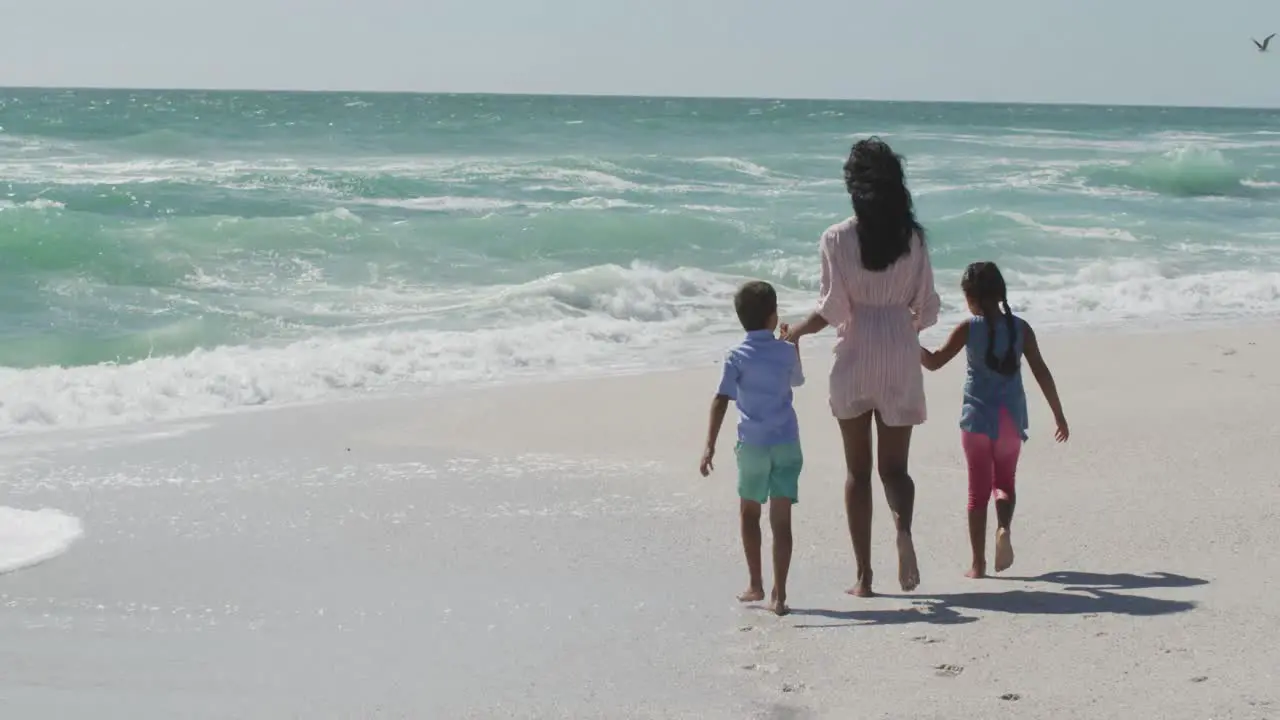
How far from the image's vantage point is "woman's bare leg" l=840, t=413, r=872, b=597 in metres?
5.08

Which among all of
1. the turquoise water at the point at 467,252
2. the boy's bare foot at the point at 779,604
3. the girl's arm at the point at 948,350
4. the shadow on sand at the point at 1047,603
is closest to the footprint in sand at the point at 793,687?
the shadow on sand at the point at 1047,603

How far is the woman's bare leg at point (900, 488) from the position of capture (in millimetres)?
5055

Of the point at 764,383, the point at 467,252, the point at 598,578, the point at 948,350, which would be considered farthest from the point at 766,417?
the point at 467,252

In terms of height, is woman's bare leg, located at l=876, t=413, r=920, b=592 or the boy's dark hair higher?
the boy's dark hair

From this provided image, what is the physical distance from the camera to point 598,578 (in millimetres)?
5348

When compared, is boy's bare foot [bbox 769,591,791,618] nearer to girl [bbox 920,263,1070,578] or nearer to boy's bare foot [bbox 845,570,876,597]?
boy's bare foot [bbox 845,570,876,597]

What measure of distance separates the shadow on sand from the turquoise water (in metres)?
5.41

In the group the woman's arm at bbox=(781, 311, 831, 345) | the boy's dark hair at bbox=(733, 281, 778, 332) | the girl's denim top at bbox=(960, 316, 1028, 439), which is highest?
the boy's dark hair at bbox=(733, 281, 778, 332)

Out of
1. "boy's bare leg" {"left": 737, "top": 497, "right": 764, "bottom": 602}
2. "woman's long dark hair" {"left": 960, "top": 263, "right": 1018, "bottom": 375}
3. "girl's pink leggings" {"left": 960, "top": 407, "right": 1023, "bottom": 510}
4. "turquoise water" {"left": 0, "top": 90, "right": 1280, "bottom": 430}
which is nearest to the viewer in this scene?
"boy's bare leg" {"left": 737, "top": 497, "right": 764, "bottom": 602}

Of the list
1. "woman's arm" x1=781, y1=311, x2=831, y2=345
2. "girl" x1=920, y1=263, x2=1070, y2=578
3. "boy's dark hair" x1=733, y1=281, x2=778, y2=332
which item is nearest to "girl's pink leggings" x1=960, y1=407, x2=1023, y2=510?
"girl" x1=920, y1=263, x2=1070, y2=578

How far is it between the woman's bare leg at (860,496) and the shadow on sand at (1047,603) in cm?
12

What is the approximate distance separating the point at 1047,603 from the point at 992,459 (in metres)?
0.66

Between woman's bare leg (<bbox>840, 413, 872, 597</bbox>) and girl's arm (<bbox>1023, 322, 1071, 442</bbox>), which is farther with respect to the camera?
girl's arm (<bbox>1023, 322, 1071, 442</bbox>)

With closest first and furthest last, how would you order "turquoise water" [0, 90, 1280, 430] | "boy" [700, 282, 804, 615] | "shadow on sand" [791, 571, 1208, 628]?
"shadow on sand" [791, 571, 1208, 628]
"boy" [700, 282, 804, 615]
"turquoise water" [0, 90, 1280, 430]
